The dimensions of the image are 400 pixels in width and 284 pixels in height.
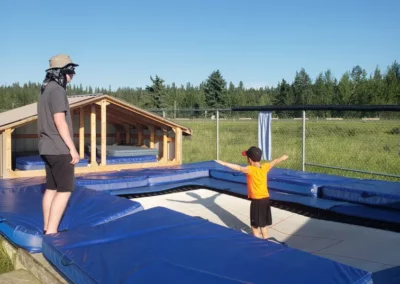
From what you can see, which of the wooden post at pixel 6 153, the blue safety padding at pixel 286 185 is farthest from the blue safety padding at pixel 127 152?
the blue safety padding at pixel 286 185

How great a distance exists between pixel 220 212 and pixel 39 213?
261 centimetres

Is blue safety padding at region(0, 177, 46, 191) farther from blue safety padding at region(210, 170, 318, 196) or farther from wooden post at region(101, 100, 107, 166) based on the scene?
blue safety padding at region(210, 170, 318, 196)

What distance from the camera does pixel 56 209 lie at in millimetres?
3480

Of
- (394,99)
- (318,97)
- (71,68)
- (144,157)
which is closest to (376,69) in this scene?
(318,97)

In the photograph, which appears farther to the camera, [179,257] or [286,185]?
[286,185]

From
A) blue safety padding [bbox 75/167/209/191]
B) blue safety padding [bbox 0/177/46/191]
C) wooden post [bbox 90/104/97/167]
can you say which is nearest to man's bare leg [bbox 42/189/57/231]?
blue safety padding [bbox 75/167/209/191]

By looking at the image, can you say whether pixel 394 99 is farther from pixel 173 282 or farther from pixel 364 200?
pixel 173 282

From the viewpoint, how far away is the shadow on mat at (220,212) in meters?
5.13

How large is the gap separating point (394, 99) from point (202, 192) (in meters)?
26.9

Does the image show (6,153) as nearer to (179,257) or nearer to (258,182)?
(258,182)

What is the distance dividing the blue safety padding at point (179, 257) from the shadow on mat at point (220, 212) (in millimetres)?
1586

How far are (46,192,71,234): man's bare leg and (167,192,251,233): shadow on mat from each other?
230 centimetres

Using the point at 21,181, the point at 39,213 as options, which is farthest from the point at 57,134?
the point at 21,181

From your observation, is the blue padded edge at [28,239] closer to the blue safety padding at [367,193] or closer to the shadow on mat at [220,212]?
the shadow on mat at [220,212]
